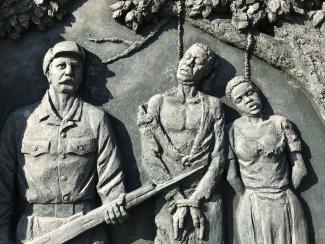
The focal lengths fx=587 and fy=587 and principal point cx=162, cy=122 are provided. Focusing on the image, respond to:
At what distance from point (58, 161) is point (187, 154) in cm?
105

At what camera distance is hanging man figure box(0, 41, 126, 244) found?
4723 millimetres

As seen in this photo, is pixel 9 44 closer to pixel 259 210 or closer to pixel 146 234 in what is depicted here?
pixel 146 234

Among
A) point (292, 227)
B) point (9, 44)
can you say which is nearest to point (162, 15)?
point (9, 44)

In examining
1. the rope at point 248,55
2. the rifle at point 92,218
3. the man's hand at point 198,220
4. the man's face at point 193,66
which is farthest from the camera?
the rope at point 248,55

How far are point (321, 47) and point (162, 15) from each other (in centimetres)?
139

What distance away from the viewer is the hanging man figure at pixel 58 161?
4.72 m

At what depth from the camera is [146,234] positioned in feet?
16.1

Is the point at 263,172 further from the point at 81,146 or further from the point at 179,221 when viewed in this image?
the point at 81,146

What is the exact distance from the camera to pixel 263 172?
4848 mm

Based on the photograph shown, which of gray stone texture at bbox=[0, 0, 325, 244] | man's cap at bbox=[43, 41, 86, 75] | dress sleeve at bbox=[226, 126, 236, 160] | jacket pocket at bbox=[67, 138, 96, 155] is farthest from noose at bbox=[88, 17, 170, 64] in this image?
dress sleeve at bbox=[226, 126, 236, 160]

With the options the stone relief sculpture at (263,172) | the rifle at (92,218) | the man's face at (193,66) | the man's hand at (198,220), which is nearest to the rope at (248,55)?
the stone relief sculpture at (263,172)

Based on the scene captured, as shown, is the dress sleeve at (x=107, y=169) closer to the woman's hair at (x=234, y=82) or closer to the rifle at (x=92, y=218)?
the rifle at (x=92, y=218)

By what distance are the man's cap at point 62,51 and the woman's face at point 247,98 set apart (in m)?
1.33

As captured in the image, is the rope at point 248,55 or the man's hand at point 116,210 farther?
the rope at point 248,55
